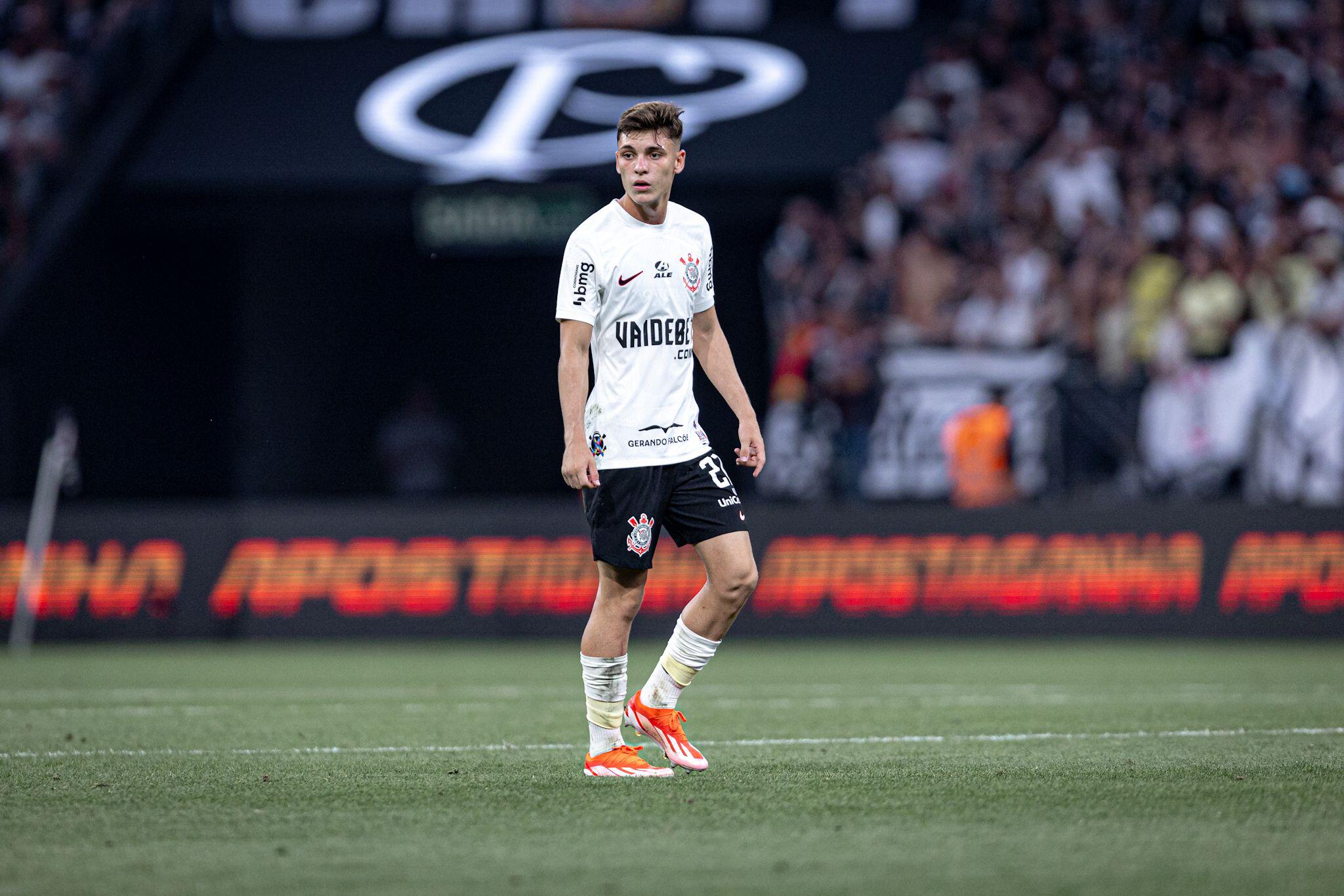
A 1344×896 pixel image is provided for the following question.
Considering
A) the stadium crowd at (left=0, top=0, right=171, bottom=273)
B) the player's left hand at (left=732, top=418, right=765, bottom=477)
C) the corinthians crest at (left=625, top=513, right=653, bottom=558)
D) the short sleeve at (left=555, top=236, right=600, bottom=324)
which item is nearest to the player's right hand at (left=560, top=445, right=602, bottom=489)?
the corinthians crest at (left=625, top=513, right=653, bottom=558)

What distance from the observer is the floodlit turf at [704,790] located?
15.2 ft

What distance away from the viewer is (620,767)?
21.2 ft

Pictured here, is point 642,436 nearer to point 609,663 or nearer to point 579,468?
point 579,468

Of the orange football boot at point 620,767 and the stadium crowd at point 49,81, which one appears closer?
the orange football boot at point 620,767

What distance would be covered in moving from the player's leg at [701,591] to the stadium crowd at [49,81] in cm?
1257

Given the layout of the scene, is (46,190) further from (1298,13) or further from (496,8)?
(1298,13)

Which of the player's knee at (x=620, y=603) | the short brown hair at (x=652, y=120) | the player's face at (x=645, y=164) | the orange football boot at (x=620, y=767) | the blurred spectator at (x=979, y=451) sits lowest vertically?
the blurred spectator at (x=979, y=451)

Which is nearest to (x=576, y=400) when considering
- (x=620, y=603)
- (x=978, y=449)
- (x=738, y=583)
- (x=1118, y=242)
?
(x=620, y=603)

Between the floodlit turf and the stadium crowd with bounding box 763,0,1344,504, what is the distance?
141 inches

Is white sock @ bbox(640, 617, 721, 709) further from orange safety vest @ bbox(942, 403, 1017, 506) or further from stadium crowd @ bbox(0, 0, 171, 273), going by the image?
stadium crowd @ bbox(0, 0, 171, 273)

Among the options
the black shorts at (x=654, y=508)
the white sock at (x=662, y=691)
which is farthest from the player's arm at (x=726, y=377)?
the white sock at (x=662, y=691)

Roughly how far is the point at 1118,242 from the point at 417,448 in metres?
7.49

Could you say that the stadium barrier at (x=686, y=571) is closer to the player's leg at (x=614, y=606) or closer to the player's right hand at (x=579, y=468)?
the player's leg at (x=614, y=606)

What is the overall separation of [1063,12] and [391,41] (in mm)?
6838
